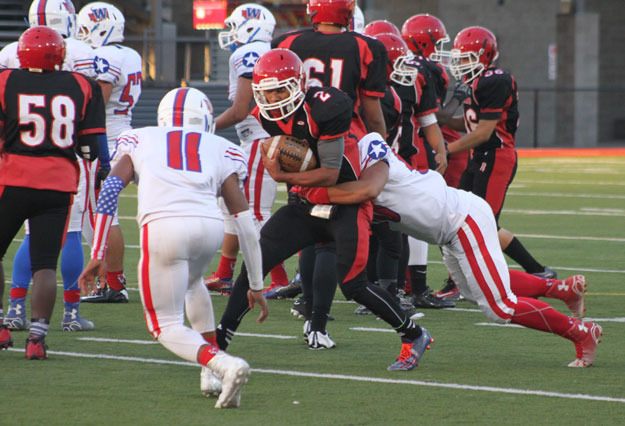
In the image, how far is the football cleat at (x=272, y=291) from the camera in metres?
8.64

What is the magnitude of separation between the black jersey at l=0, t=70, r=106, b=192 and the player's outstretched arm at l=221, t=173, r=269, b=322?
1.25 m

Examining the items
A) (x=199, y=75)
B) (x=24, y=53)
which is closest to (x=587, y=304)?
(x=24, y=53)

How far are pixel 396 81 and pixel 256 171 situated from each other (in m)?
1.35

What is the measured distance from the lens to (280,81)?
5.83 m

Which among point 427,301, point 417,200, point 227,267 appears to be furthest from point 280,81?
point 227,267

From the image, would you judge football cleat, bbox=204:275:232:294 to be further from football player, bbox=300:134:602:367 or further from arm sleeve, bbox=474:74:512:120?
football player, bbox=300:134:602:367

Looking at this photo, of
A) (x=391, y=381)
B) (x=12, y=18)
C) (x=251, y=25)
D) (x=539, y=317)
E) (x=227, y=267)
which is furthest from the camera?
(x=12, y=18)

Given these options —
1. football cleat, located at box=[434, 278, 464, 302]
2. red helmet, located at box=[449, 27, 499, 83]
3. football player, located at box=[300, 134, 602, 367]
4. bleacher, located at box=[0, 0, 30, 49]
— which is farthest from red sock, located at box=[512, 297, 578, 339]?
bleacher, located at box=[0, 0, 30, 49]

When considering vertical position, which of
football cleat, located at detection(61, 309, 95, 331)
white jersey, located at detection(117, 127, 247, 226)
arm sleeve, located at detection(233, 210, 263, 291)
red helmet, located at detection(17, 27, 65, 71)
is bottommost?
football cleat, located at detection(61, 309, 95, 331)

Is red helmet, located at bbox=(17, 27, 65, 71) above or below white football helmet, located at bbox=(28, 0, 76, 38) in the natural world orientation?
below

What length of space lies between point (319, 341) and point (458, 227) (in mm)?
1070

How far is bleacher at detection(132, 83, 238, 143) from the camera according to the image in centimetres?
2202

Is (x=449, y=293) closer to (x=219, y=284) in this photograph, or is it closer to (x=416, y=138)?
(x=416, y=138)

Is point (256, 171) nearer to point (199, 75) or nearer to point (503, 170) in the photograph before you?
point (503, 170)
